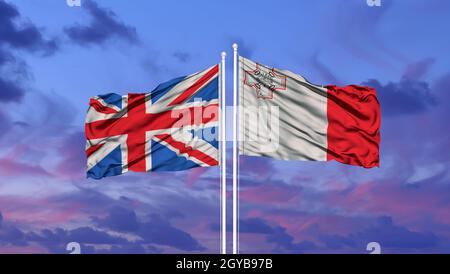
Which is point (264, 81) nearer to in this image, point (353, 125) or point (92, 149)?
point (353, 125)

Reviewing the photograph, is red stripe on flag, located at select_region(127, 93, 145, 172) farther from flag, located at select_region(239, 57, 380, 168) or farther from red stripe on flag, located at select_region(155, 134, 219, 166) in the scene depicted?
flag, located at select_region(239, 57, 380, 168)

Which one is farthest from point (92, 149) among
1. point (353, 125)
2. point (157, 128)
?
point (353, 125)

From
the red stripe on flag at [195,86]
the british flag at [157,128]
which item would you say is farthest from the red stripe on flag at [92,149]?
the red stripe on flag at [195,86]

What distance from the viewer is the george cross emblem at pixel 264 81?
2445cm

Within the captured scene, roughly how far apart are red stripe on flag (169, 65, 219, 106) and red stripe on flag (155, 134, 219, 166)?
119 centimetres

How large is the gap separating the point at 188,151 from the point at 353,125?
582 centimetres

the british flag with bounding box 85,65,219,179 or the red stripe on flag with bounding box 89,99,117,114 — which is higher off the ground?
the red stripe on flag with bounding box 89,99,117,114

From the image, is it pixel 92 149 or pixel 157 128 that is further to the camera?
pixel 92 149

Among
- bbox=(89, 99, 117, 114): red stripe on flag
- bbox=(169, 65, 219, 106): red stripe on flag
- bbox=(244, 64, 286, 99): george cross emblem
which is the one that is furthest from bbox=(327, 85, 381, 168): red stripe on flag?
bbox=(89, 99, 117, 114): red stripe on flag

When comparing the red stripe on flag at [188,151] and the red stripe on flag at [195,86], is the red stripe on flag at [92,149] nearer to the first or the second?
the red stripe on flag at [188,151]

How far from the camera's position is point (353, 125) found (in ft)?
83.2

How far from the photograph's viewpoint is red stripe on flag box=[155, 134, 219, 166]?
24422 millimetres
